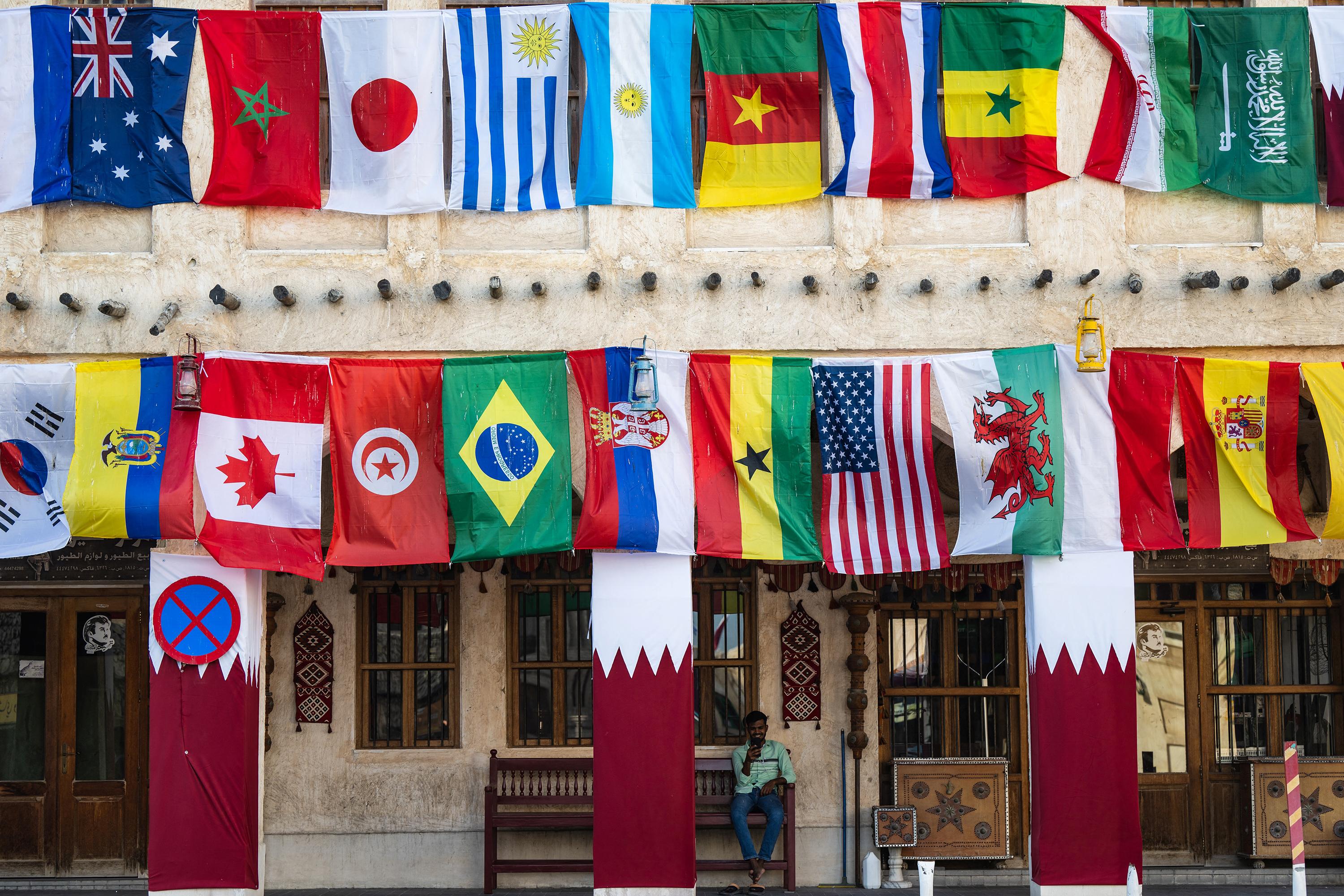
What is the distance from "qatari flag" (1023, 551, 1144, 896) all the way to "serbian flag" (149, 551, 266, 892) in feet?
21.7

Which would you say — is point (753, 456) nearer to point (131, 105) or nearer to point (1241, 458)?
point (1241, 458)

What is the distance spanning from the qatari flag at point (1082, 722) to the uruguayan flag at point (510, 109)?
5.46 meters

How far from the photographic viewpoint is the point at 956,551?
A: 11.2 meters

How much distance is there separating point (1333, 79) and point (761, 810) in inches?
331

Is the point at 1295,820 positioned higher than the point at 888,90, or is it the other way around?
the point at 888,90

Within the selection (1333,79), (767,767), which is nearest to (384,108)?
(767,767)

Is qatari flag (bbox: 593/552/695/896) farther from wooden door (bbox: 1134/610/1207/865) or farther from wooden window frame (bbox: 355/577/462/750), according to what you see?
wooden door (bbox: 1134/610/1207/865)

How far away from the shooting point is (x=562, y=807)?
501 inches

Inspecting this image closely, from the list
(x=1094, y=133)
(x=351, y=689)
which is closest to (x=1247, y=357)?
(x=1094, y=133)

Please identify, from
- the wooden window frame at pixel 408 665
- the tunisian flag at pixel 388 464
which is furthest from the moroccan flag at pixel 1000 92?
the wooden window frame at pixel 408 665

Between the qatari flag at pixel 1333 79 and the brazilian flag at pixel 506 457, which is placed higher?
the qatari flag at pixel 1333 79

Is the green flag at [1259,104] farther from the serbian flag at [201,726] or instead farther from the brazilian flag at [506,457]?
the serbian flag at [201,726]

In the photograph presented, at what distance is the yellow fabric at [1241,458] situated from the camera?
11289 millimetres

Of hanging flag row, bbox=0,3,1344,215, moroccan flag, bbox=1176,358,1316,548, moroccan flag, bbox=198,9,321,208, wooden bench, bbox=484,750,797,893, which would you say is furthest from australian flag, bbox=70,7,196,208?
moroccan flag, bbox=1176,358,1316,548
